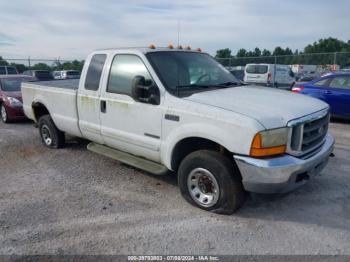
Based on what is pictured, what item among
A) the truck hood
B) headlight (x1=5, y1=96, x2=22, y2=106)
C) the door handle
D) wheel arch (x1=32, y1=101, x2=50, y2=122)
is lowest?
headlight (x1=5, y1=96, x2=22, y2=106)

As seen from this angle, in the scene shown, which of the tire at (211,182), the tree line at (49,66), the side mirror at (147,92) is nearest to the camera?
the tire at (211,182)

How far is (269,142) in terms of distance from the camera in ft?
10.6

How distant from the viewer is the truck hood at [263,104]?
131 inches

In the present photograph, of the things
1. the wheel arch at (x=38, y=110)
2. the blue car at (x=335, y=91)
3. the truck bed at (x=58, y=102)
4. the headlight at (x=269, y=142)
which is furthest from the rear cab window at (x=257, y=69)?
the headlight at (x=269, y=142)

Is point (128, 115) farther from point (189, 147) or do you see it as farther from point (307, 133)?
point (307, 133)

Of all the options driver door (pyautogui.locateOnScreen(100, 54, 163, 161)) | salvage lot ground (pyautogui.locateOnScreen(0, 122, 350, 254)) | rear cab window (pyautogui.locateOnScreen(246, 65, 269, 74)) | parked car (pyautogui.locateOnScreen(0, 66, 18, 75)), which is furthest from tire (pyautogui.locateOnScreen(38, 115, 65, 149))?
parked car (pyautogui.locateOnScreen(0, 66, 18, 75))

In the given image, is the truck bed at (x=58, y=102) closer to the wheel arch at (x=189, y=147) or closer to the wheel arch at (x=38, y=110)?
the wheel arch at (x=38, y=110)

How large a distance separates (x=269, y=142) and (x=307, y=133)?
63cm

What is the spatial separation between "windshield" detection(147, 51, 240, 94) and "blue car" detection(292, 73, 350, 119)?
17.2 feet

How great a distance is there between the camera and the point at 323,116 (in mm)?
3924

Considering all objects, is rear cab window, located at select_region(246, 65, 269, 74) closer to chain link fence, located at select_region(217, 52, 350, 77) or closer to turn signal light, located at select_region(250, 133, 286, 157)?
chain link fence, located at select_region(217, 52, 350, 77)

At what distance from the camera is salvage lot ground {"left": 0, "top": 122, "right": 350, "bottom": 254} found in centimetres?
321

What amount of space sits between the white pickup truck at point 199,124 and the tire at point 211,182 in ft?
0.04

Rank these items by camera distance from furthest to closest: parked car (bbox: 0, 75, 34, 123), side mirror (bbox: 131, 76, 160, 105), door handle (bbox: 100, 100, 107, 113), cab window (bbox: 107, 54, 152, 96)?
parked car (bbox: 0, 75, 34, 123)
door handle (bbox: 100, 100, 107, 113)
cab window (bbox: 107, 54, 152, 96)
side mirror (bbox: 131, 76, 160, 105)
